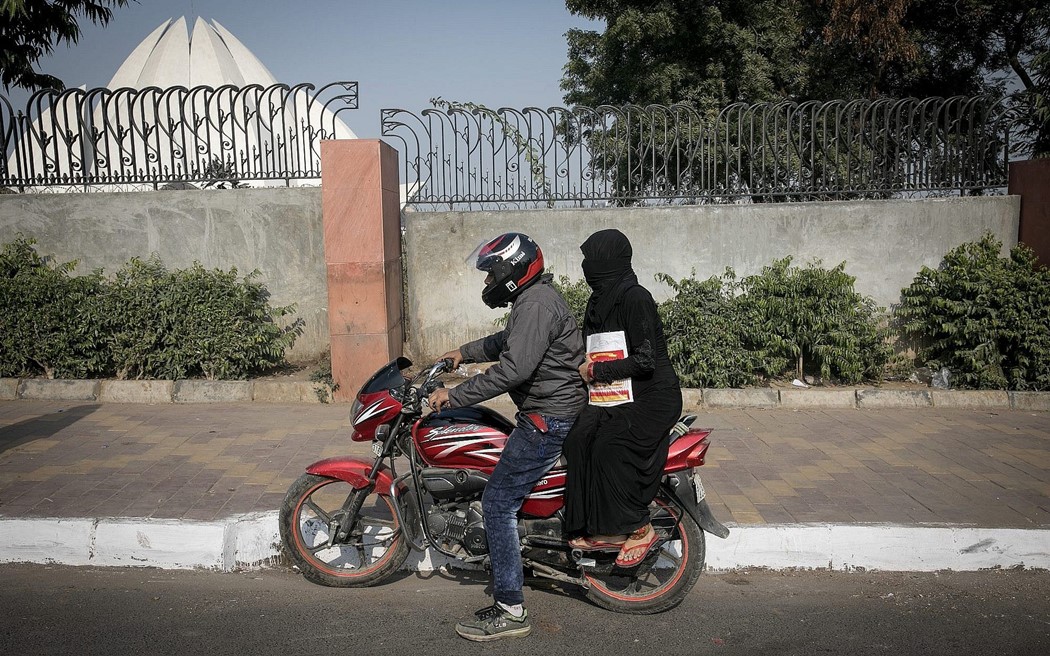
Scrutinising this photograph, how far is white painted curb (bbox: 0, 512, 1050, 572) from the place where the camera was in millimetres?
4457

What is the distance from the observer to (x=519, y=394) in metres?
3.74

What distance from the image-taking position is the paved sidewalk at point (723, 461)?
4.86 m

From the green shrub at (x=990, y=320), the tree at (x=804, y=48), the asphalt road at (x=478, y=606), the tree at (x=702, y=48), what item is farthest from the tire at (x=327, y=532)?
the tree at (x=702, y=48)

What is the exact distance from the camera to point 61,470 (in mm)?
5562

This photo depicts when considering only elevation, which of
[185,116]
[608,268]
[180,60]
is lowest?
[608,268]

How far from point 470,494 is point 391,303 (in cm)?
454

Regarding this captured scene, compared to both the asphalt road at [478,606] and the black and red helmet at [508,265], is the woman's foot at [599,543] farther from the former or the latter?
the black and red helmet at [508,265]

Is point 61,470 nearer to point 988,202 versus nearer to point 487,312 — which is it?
point 487,312

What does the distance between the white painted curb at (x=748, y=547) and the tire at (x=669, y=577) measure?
727mm

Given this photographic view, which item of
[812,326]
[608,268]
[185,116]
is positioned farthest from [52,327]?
[812,326]

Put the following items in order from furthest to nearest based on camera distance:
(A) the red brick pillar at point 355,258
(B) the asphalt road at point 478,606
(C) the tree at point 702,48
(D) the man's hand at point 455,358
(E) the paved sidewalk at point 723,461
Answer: (C) the tree at point 702,48
(A) the red brick pillar at point 355,258
(E) the paved sidewalk at point 723,461
(D) the man's hand at point 455,358
(B) the asphalt road at point 478,606

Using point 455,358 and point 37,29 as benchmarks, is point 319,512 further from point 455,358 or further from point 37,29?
point 37,29

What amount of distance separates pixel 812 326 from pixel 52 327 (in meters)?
7.25

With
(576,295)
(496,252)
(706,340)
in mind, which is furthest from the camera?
(576,295)
